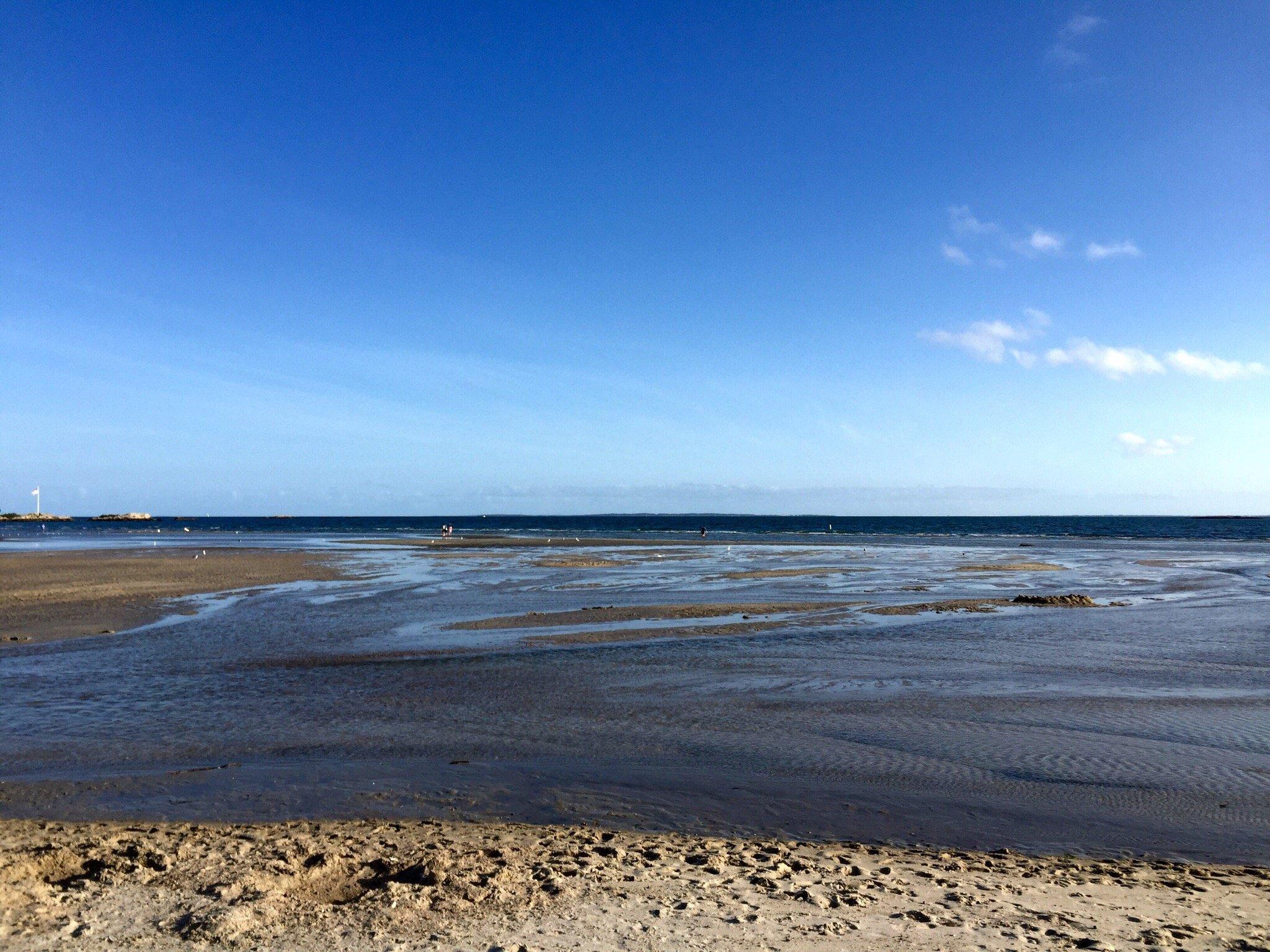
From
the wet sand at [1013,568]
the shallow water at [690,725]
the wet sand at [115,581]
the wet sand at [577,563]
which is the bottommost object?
the wet sand at [1013,568]

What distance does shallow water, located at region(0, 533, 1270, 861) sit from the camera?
861cm

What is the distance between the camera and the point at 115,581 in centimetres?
3428

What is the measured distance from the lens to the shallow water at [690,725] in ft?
28.2

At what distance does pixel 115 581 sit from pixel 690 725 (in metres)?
31.3

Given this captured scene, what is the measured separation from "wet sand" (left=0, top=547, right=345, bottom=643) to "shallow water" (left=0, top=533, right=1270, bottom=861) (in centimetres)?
219

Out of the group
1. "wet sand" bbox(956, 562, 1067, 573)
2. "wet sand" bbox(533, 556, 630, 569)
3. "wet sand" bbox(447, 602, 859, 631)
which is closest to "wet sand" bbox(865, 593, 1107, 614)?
"wet sand" bbox(447, 602, 859, 631)

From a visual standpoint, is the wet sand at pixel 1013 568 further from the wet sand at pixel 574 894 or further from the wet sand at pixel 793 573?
the wet sand at pixel 574 894

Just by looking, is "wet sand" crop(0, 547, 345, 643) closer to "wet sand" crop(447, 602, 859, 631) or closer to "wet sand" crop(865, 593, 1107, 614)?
"wet sand" crop(447, 602, 859, 631)

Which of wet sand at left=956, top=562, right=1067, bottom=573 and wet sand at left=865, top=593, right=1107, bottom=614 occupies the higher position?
wet sand at left=865, top=593, right=1107, bottom=614

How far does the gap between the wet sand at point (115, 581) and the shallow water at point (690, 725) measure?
86.1 inches

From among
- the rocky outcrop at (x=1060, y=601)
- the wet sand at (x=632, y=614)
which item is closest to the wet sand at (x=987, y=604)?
the rocky outcrop at (x=1060, y=601)

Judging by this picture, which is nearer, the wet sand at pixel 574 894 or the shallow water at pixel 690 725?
the wet sand at pixel 574 894

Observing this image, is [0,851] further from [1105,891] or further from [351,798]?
[1105,891]

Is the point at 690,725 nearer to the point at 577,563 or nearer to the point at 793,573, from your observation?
the point at 793,573
